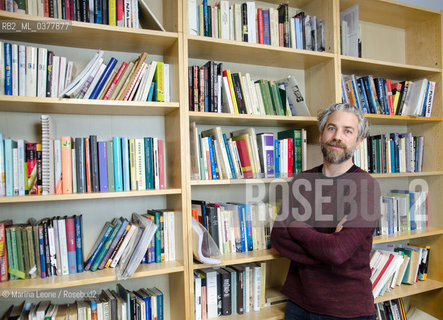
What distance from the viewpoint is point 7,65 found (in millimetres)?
1504

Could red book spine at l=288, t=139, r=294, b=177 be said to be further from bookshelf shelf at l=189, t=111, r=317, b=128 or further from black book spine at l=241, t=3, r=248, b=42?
black book spine at l=241, t=3, r=248, b=42

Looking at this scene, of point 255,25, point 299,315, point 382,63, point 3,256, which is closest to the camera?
point 3,256

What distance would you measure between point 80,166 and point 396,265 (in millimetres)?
2018

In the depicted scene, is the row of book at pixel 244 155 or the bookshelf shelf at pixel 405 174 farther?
the bookshelf shelf at pixel 405 174

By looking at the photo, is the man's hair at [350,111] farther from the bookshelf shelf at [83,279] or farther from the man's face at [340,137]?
the bookshelf shelf at [83,279]

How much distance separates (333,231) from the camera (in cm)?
167

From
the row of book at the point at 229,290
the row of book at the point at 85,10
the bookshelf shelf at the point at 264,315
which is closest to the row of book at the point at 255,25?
the row of book at the point at 85,10

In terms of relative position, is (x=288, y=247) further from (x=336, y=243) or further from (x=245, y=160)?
(x=245, y=160)

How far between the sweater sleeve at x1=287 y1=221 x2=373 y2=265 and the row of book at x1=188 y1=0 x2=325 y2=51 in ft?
3.72

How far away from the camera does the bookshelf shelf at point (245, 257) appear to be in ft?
5.64

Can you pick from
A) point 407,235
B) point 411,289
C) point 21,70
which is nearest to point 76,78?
point 21,70

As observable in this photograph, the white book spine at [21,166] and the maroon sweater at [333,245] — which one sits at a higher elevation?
the white book spine at [21,166]

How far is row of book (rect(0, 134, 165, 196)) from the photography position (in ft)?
4.98

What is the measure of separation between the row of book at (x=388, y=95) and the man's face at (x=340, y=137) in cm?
49
